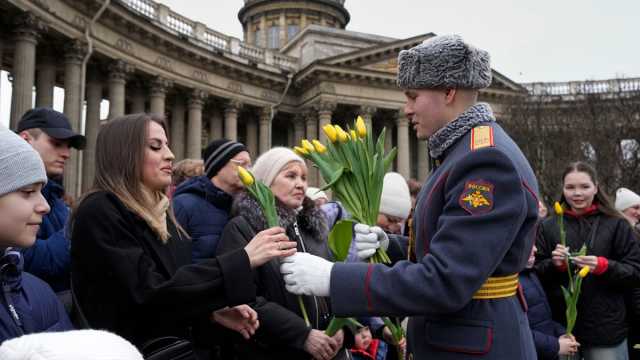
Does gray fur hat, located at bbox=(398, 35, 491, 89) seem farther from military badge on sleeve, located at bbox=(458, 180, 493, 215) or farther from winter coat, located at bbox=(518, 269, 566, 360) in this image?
winter coat, located at bbox=(518, 269, 566, 360)

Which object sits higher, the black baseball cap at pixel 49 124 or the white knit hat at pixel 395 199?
the black baseball cap at pixel 49 124

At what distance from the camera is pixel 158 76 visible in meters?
27.5

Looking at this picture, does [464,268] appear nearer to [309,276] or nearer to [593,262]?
[309,276]

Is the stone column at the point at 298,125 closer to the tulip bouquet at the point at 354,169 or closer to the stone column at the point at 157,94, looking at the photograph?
the stone column at the point at 157,94

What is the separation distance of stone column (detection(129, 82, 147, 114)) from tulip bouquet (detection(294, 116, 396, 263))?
1062 inches

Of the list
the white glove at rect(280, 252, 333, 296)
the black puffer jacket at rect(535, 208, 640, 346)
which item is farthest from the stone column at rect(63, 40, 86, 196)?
the white glove at rect(280, 252, 333, 296)

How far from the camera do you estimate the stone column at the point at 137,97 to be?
92.1 feet

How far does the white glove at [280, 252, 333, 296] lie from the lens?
2.53 meters

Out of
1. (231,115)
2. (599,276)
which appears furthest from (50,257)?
(231,115)

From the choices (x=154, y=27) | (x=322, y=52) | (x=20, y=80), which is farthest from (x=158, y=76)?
(x=322, y=52)

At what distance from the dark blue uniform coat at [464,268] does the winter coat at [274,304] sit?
4.05 ft

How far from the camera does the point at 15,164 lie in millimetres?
2533

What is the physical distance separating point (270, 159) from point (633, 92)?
33.5 meters

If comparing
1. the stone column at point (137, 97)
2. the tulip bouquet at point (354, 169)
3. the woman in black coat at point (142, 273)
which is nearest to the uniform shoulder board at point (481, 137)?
the tulip bouquet at point (354, 169)
